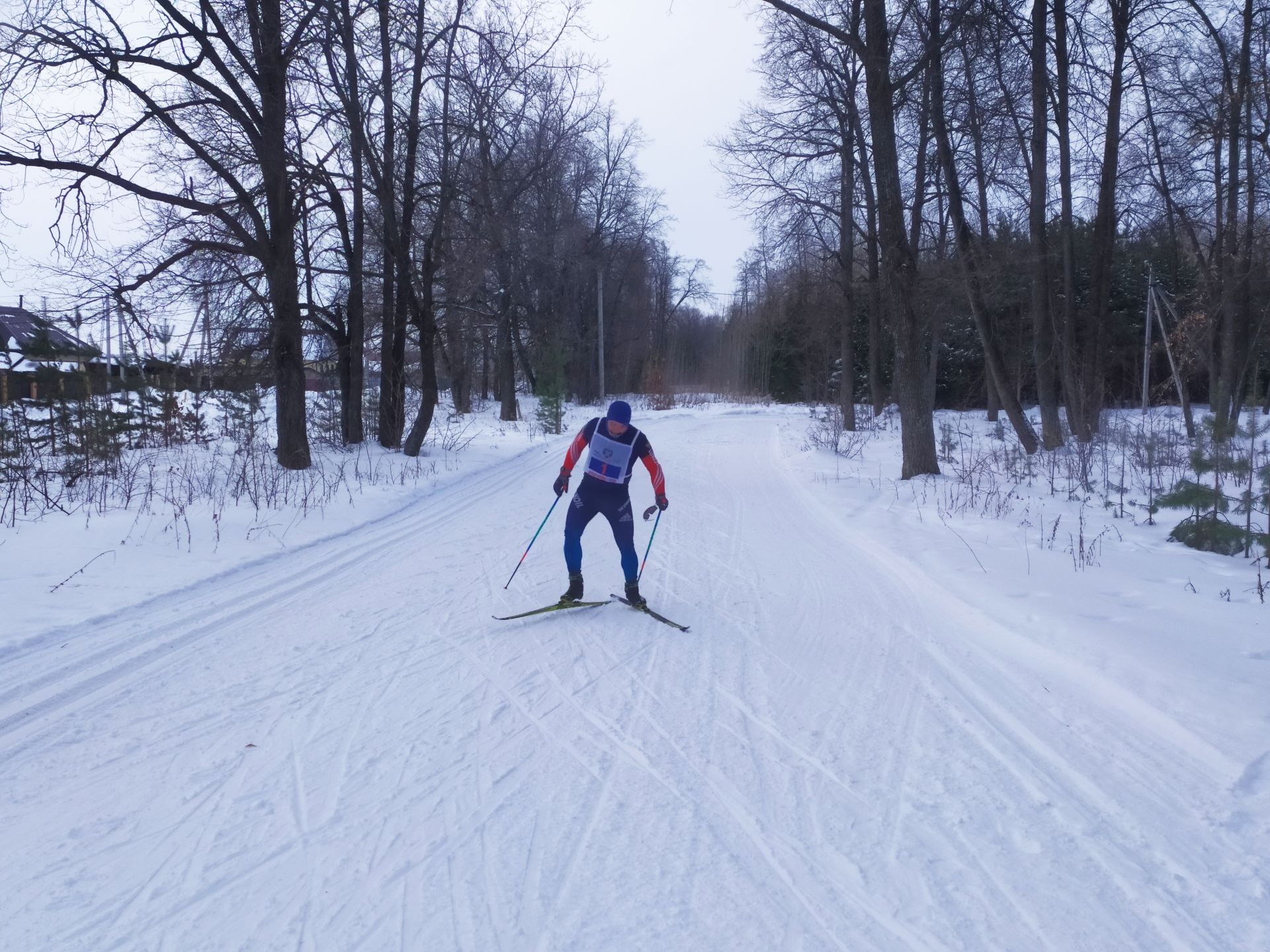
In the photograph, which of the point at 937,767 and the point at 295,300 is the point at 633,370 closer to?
the point at 295,300

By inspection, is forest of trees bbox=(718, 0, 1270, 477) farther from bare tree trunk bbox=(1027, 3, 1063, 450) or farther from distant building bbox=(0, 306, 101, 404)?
distant building bbox=(0, 306, 101, 404)

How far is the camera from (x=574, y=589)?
23.4ft

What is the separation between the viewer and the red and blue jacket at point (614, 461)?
7.06 metres

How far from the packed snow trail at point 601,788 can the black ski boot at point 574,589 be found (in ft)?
0.63

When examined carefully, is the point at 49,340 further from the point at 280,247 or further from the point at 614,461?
the point at 614,461

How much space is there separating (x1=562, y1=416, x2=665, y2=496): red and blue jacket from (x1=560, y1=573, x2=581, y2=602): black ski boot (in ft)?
2.66

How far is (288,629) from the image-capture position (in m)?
6.35

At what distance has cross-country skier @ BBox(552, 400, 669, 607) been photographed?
23.2ft

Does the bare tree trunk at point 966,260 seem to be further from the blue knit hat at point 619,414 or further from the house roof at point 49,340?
the house roof at point 49,340

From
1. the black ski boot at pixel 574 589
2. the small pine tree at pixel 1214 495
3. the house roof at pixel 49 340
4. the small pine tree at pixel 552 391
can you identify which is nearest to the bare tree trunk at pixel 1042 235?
the small pine tree at pixel 1214 495

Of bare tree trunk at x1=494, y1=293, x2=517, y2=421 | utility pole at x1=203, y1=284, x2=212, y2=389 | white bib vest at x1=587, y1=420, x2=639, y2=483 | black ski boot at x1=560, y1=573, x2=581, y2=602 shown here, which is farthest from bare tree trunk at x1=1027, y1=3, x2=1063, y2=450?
bare tree trunk at x1=494, y1=293, x2=517, y2=421

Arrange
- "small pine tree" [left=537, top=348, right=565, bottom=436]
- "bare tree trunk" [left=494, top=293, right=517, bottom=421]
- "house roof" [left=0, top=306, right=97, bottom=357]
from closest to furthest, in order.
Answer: "house roof" [left=0, top=306, right=97, bottom=357], "small pine tree" [left=537, top=348, right=565, bottom=436], "bare tree trunk" [left=494, top=293, right=517, bottom=421]

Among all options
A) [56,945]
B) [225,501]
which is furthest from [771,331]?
[56,945]

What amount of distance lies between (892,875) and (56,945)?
294 cm
